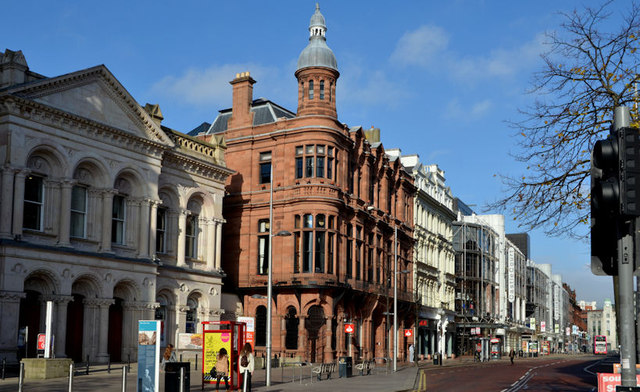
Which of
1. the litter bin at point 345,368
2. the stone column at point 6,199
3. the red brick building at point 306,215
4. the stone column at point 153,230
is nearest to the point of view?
the stone column at point 6,199

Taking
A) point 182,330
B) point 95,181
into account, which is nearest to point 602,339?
point 182,330

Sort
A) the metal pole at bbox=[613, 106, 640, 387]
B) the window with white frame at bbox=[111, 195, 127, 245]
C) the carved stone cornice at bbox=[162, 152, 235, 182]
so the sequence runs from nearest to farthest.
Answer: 1. the metal pole at bbox=[613, 106, 640, 387]
2. the window with white frame at bbox=[111, 195, 127, 245]
3. the carved stone cornice at bbox=[162, 152, 235, 182]

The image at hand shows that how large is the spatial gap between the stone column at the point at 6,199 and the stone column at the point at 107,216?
5.68m

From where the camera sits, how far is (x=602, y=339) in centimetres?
13488

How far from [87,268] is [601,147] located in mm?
32465

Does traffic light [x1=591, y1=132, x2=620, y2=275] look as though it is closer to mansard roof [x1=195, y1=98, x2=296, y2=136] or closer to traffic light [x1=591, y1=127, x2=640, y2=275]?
traffic light [x1=591, y1=127, x2=640, y2=275]

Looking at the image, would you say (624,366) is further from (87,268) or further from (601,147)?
(87,268)

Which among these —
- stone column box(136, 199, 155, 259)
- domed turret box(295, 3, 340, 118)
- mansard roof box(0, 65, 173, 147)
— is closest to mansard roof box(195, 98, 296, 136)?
domed turret box(295, 3, 340, 118)

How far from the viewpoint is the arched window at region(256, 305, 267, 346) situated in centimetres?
5138

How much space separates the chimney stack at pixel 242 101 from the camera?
5375cm

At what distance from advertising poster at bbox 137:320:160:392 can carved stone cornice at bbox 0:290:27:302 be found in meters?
14.8

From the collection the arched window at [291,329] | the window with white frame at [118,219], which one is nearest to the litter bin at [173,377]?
the window with white frame at [118,219]

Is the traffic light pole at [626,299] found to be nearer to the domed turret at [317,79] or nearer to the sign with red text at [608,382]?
the sign with red text at [608,382]

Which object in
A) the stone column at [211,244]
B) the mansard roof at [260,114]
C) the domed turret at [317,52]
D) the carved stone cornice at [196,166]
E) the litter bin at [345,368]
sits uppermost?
the domed turret at [317,52]
